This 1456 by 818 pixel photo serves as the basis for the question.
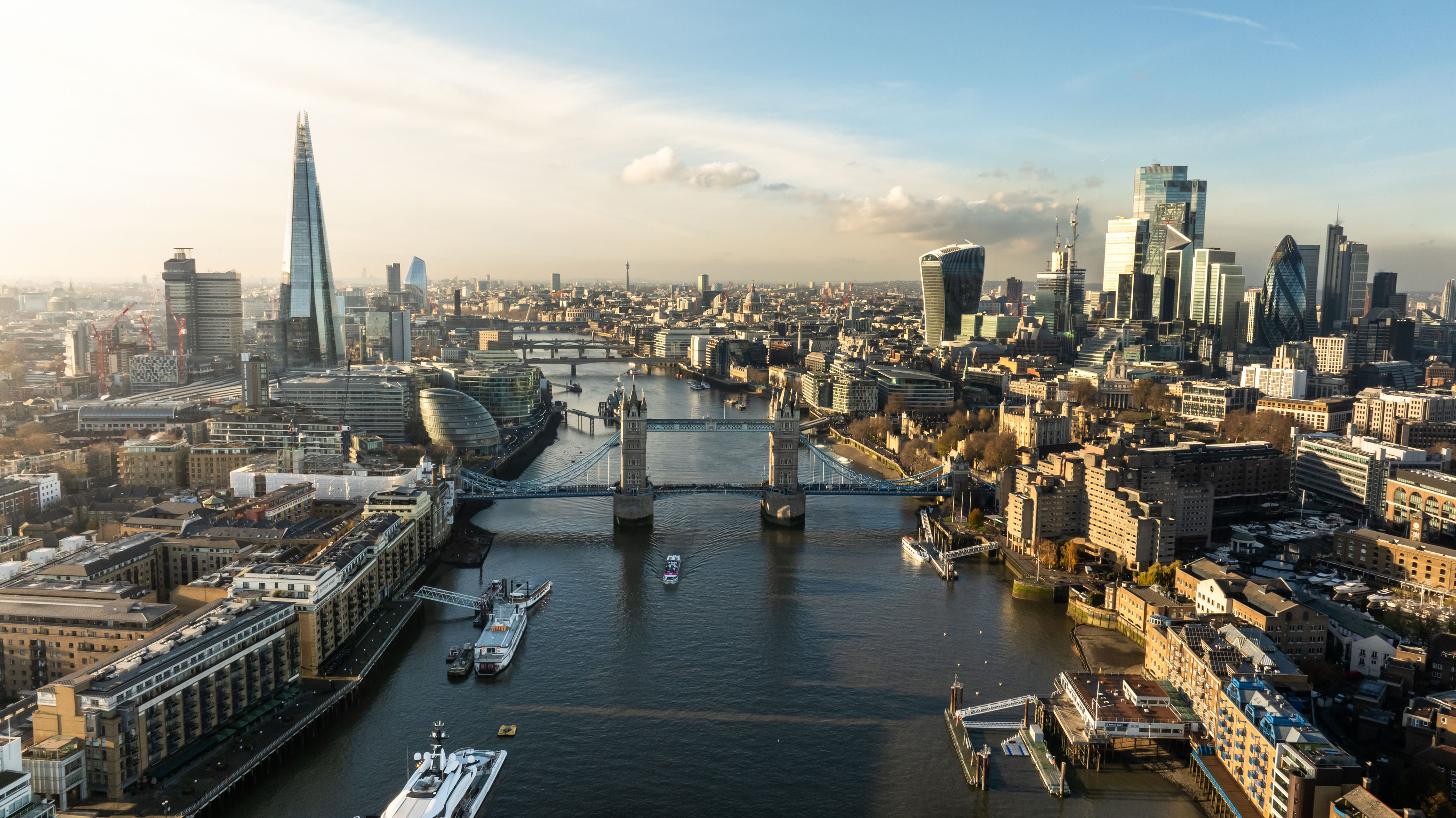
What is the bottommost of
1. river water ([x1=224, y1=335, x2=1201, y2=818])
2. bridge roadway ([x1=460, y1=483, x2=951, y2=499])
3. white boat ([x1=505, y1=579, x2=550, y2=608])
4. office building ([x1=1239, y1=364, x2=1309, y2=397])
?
river water ([x1=224, y1=335, x2=1201, y2=818])

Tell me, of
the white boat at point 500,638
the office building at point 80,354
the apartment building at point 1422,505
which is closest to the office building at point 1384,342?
the apartment building at point 1422,505

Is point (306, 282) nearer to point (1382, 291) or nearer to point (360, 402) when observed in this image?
point (360, 402)

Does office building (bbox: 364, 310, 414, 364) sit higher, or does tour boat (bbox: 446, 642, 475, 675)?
office building (bbox: 364, 310, 414, 364)

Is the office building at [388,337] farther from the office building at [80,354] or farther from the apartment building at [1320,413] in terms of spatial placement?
the apartment building at [1320,413]

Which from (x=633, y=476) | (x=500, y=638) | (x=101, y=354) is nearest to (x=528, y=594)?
(x=500, y=638)

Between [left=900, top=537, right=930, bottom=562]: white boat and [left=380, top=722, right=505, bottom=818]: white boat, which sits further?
[left=900, top=537, right=930, bottom=562]: white boat

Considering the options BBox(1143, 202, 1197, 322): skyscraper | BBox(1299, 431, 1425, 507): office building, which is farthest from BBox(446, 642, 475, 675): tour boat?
BBox(1143, 202, 1197, 322): skyscraper

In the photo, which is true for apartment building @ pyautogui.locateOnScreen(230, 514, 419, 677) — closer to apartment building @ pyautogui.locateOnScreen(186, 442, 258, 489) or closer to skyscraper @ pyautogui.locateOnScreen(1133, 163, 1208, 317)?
apartment building @ pyautogui.locateOnScreen(186, 442, 258, 489)
